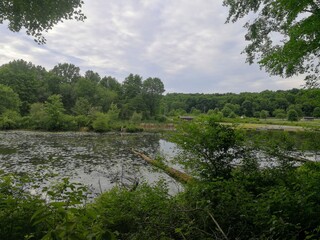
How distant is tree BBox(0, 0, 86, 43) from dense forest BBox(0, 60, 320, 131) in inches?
961

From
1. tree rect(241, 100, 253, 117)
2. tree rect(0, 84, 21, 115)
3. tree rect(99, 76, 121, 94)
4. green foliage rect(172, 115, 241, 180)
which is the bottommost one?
green foliage rect(172, 115, 241, 180)

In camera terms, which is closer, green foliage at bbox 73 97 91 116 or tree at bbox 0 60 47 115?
green foliage at bbox 73 97 91 116

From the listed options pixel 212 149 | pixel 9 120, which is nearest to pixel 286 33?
pixel 212 149

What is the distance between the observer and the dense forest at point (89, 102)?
5103 cm

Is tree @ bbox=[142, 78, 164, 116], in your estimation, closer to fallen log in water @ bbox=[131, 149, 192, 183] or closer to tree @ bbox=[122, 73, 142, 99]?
tree @ bbox=[122, 73, 142, 99]

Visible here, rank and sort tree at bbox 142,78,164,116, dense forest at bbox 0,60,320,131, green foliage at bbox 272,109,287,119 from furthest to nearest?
tree at bbox 142,78,164,116, green foliage at bbox 272,109,287,119, dense forest at bbox 0,60,320,131

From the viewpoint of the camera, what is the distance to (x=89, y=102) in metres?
84.3

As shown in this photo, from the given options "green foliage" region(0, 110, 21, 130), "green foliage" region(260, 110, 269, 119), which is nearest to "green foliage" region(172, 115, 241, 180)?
"green foliage" region(0, 110, 21, 130)

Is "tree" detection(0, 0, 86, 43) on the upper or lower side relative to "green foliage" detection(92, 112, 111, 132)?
upper

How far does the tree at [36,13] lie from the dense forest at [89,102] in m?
24.4

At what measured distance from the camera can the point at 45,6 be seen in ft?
18.1

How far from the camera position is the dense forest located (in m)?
51.0

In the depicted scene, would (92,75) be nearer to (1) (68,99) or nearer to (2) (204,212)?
(1) (68,99)

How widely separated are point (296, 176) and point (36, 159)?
61.5 ft
